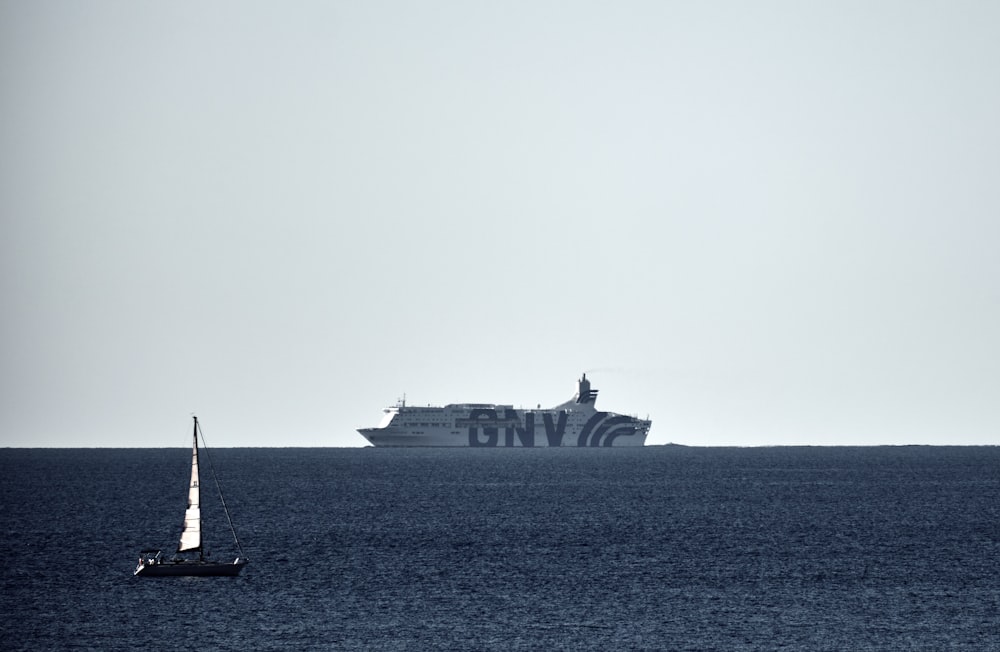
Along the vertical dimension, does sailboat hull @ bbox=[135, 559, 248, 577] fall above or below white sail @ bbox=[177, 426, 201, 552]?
below

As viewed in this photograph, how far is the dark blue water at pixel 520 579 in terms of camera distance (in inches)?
2435

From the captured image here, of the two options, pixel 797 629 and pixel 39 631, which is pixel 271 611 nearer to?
pixel 39 631

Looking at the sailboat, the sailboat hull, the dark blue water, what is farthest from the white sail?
the dark blue water

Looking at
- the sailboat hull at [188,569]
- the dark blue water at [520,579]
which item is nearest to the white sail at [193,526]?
the sailboat hull at [188,569]

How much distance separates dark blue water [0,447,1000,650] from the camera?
61.8 m

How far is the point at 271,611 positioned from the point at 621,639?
58.1ft

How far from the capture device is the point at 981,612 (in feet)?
221

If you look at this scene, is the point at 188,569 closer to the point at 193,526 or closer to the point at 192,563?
the point at 192,563

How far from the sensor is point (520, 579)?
79625 mm

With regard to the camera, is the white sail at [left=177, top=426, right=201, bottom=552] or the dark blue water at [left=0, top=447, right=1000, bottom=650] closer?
the dark blue water at [left=0, top=447, right=1000, bottom=650]

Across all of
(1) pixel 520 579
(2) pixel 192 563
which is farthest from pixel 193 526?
(1) pixel 520 579

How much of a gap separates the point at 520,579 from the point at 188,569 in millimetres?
18624

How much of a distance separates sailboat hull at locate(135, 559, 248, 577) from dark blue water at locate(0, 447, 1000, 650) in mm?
1020

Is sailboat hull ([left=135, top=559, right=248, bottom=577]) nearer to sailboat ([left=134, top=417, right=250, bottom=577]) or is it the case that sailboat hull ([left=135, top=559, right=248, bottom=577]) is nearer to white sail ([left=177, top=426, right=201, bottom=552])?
sailboat ([left=134, top=417, right=250, bottom=577])
